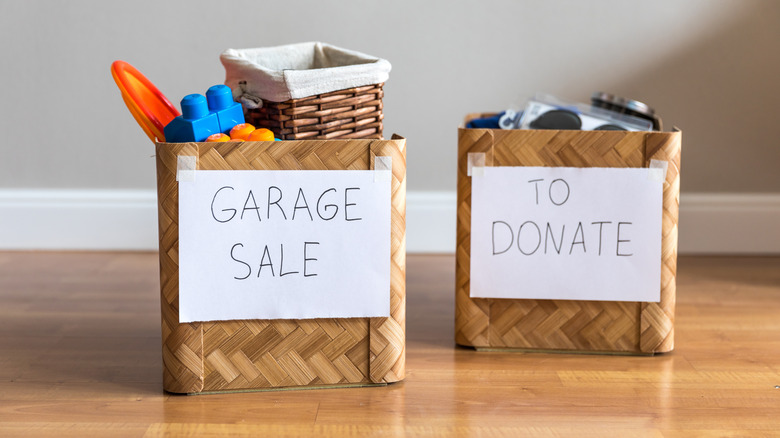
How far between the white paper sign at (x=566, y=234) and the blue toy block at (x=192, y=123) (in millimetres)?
352

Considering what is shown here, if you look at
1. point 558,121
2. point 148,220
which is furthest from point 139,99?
point 148,220

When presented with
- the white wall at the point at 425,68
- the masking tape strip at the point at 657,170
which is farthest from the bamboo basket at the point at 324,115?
the white wall at the point at 425,68

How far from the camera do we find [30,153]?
153 cm

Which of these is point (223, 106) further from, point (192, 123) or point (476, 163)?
point (476, 163)

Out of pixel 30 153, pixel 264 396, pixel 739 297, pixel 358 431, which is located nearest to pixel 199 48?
pixel 30 153

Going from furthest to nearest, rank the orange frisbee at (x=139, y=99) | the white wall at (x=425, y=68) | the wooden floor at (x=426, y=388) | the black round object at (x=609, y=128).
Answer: the white wall at (x=425, y=68) → the black round object at (x=609, y=128) → the orange frisbee at (x=139, y=99) → the wooden floor at (x=426, y=388)

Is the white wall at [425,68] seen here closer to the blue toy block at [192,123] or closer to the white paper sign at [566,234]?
Answer: the white paper sign at [566,234]

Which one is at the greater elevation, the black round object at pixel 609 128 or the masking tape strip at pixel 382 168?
the black round object at pixel 609 128

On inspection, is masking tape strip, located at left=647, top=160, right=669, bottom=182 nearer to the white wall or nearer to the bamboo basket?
the bamboo basket

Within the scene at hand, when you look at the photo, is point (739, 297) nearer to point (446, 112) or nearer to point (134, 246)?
point (446, 112)

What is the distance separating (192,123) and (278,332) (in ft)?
0.85

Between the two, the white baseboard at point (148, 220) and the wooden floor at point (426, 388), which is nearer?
the wooden floor at point (426, 388)

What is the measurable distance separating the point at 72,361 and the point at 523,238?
0.61 metres

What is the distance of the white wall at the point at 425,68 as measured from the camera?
1.51 meters
